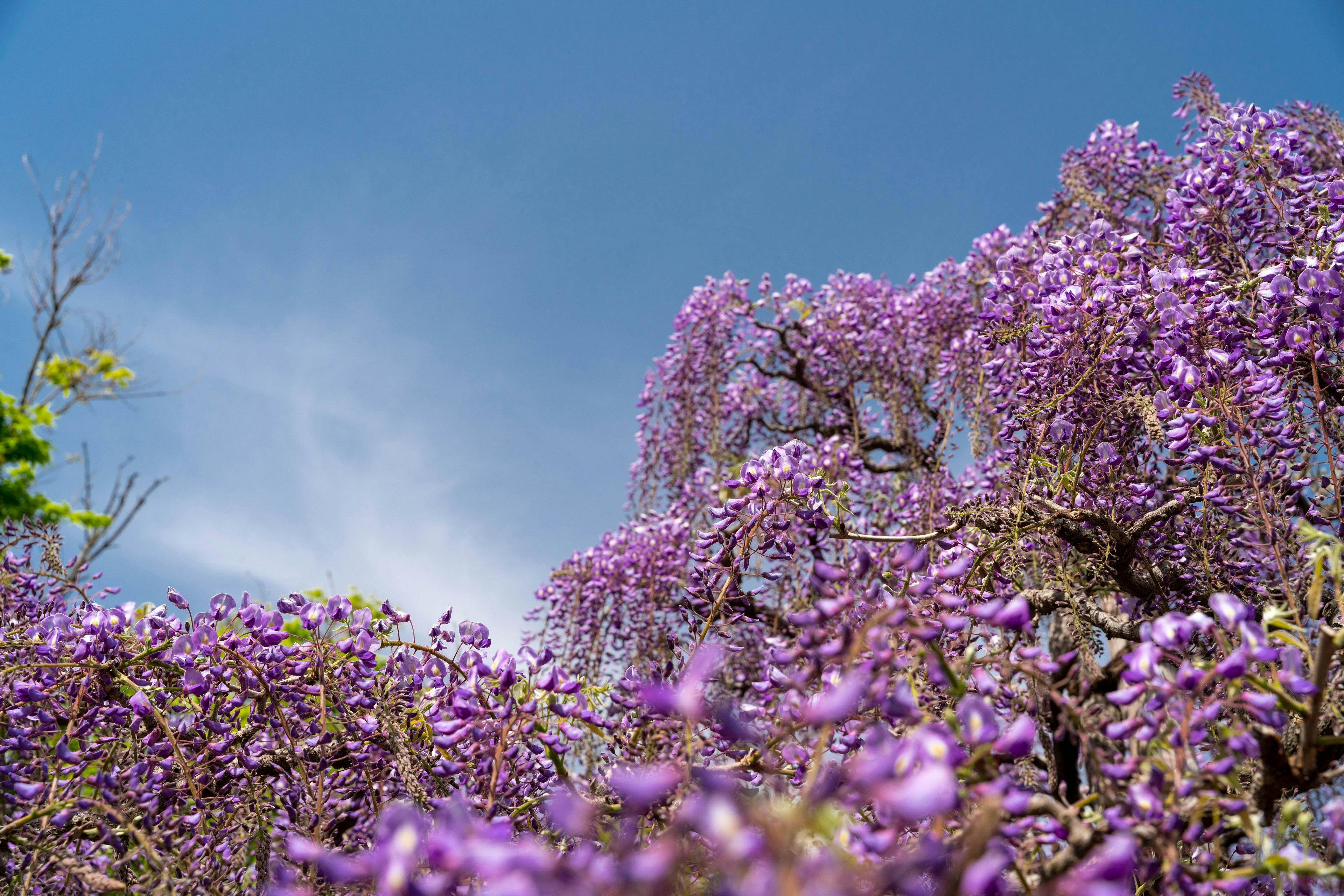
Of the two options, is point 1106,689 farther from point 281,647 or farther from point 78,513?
point 78,513

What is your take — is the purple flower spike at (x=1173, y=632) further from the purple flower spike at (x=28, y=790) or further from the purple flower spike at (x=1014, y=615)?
the purple flower spike at (x=28, y=790)

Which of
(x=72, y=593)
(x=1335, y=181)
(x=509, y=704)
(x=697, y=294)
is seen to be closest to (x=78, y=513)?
(x=72, y=593)

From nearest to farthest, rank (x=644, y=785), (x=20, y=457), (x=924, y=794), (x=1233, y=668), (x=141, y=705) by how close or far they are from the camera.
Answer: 1. (x=924, y=794)
2. (x=644, y=785)
3. (x=1233, y=668)
4. (x=141, y=705)
5. (x=20, y=457)

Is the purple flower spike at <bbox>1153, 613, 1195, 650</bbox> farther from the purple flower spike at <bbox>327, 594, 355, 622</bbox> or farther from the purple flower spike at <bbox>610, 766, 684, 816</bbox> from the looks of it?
the purple flower spike at <bbox>327, 594, 355, 622</bbox>

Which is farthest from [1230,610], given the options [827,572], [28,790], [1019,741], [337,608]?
[28,790]

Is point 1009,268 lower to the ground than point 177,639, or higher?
higher

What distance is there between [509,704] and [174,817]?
1.10 meters

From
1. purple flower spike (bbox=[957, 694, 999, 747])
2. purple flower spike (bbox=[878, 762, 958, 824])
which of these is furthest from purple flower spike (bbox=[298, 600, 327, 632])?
purple flower spike (bbox=[878, 762, 958, 824])

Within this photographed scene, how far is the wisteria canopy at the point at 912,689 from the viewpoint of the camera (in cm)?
93

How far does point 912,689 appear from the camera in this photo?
1361 mm

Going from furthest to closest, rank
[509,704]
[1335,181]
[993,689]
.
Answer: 1. [1335,181]
2. [509,704]
3. [993,689]

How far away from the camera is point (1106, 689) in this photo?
358 centimetres

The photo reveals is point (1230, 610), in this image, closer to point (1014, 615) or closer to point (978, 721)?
point (1014, 615)

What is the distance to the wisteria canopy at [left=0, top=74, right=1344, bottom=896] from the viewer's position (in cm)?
93
